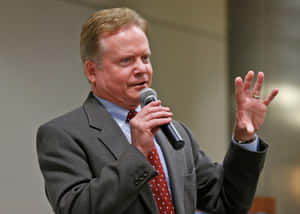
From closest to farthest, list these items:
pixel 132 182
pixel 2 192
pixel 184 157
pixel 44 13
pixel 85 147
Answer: pixel 132 182
pixel 85 147
pixel 184 157
pixel 2 192
pixel 44 13

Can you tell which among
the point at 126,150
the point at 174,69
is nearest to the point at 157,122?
the point at 126,150

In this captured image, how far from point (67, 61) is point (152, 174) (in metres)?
2.54

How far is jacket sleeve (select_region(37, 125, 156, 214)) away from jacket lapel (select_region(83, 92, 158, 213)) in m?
0.10

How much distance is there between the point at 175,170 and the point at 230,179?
28cm

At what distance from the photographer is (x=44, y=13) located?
3.55 metres

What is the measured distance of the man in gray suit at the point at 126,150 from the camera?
1.35 m

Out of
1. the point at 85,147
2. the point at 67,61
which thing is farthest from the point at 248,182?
the point at 67,61

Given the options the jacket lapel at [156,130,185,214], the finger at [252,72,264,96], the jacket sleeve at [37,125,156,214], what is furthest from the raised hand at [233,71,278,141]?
the jacket sleeve at [37,125,156,214]

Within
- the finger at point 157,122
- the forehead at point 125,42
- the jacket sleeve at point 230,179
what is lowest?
the jacket sleeve at point 230,179

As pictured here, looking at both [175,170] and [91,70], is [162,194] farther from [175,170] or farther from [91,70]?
[91,70]

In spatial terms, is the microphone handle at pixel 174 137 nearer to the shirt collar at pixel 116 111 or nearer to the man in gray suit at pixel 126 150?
the man in gray suit at pixel 126 150

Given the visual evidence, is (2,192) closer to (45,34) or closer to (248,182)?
(45,34)

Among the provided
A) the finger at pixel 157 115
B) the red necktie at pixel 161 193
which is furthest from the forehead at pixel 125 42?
the red necktie at pixel 161 193

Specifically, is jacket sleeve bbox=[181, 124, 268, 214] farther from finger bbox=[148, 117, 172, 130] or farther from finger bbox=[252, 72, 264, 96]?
finger bbox=[148, 117, 172, 130]
